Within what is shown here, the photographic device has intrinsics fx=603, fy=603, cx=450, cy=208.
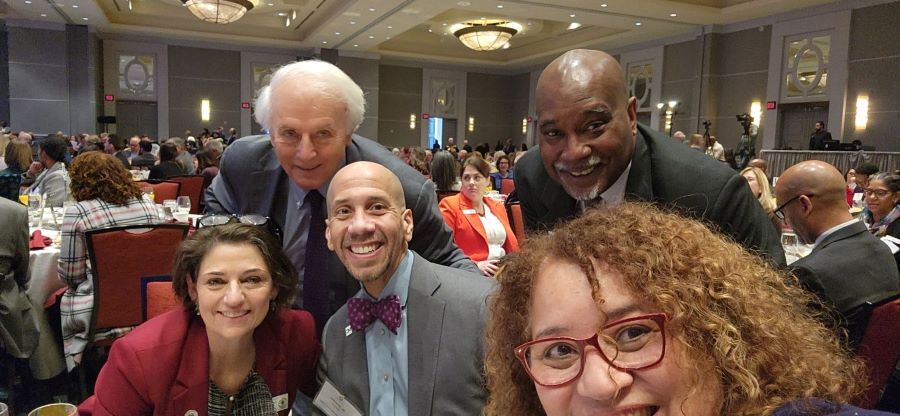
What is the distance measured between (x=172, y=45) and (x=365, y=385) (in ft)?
61.6

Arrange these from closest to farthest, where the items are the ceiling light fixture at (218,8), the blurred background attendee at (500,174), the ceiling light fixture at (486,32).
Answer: the blurred background attendee at (500,174) < the ceiling light fixture at (218,8) < the ceiling light fixture at (486,32)

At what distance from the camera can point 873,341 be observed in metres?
2.07

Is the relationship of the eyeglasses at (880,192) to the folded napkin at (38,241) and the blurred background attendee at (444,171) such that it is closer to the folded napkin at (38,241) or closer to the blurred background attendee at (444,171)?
the blurred background attendee at (444,171)

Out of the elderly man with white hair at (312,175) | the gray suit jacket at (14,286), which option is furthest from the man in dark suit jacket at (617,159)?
the gray suit jacket at (14,286)

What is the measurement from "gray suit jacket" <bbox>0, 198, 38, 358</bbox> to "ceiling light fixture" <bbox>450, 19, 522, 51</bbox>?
44.5ft

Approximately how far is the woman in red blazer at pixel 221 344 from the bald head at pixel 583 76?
946mm

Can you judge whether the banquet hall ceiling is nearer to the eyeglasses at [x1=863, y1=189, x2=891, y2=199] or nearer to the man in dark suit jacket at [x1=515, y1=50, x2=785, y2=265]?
the eyeglasses at [x1=863, y1=189, x2=891, y2=199]

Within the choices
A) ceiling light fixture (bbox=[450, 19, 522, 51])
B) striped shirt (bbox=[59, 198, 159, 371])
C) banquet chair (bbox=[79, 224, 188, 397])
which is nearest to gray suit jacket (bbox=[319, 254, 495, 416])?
banquet chair (bbox=[79, 224, 188, 397])

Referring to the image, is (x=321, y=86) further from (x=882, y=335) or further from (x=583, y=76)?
(x=882, y=335)

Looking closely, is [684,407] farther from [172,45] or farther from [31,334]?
[172,45]

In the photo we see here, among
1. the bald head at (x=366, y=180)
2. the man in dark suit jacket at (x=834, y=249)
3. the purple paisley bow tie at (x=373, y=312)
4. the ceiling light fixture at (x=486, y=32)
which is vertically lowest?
the purple paisley bow tie at (x=373, y=312)

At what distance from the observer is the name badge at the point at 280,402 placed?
5.70 feet

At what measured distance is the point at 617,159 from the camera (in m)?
1.62

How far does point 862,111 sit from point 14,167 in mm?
13895
